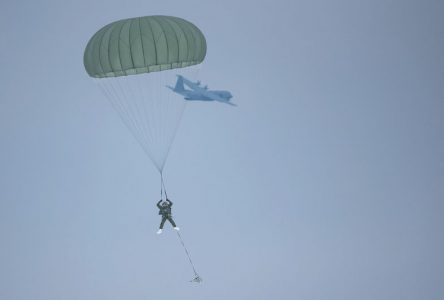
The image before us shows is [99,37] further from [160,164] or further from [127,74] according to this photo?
[160,164]

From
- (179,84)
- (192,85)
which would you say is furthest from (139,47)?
(192,85)

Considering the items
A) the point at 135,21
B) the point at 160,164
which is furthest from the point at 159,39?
the point at 160,164

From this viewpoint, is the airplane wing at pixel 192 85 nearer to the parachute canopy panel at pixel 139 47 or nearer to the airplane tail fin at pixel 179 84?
the airplane tail fin at pixel 179 84

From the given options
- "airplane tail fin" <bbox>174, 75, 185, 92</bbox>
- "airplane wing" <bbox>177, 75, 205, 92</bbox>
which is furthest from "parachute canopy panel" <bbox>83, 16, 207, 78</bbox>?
"airplane wing" <bbox>177, 75, 205, 92</bbox>

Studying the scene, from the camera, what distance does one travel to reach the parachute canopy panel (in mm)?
38250

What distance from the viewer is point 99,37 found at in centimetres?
3900

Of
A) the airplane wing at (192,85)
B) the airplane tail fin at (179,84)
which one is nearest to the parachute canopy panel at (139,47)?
the airplane tail fin at (179,84)

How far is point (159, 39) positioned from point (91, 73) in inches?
142

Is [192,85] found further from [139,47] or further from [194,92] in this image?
[139,47]

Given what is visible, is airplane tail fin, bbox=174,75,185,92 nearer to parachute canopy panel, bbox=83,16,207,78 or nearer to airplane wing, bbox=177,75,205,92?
airplane wing, bbox=177,75,205,92

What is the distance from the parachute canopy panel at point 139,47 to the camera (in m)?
38.2

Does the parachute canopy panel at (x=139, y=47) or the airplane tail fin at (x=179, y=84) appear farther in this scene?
the airplane tail fin at (x=179, y=84)

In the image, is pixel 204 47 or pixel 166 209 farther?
pixel 204 47

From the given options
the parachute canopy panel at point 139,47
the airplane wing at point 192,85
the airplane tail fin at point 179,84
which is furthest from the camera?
the airplane wing at point 192,85
